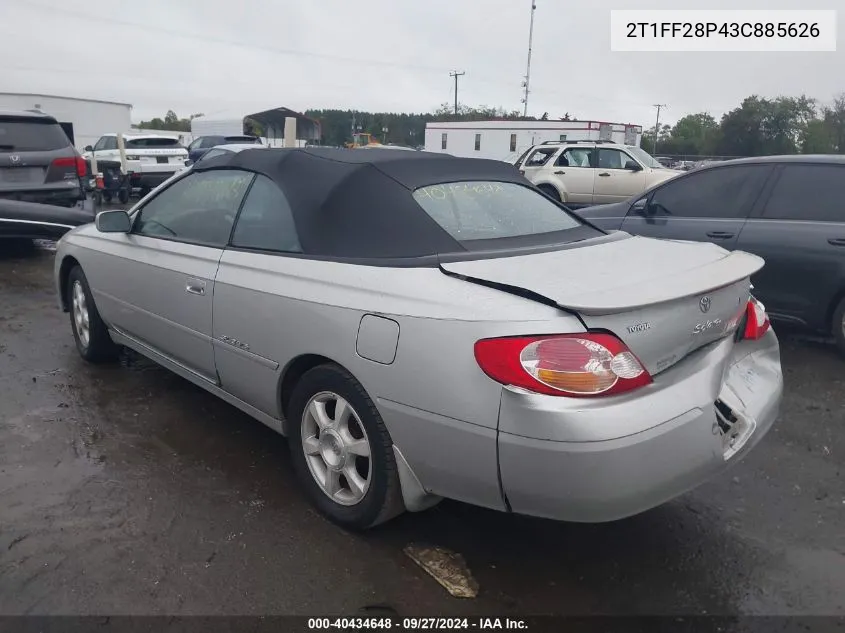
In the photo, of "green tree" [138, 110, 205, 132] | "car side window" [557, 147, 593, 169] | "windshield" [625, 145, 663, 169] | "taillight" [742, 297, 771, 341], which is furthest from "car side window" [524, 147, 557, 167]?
"green tree" [138, 110, 205, 132]

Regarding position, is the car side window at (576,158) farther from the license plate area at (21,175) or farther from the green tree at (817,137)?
the green tree at (817,137)

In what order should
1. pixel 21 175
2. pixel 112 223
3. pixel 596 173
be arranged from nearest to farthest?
1. pixel 112 223
2. pixel 21 175
3. pixel 596 173

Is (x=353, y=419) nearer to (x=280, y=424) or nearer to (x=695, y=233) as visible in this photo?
(x=280, y=424)

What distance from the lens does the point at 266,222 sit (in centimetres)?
330

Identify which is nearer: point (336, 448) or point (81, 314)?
point (336, 448)

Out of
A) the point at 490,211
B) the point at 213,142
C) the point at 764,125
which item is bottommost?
the point at 490,211

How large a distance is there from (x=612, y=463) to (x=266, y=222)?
1991 mm

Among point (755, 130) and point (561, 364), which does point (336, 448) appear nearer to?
point (561, 364)

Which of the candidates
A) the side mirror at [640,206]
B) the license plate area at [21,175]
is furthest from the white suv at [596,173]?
the license plate area at [21,175]

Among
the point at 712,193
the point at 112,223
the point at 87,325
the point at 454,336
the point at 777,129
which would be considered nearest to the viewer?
the point at 454,336

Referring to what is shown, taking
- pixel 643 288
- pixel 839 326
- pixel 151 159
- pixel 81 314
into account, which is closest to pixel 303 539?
pixel 643 288

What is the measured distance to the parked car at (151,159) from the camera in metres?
16.8

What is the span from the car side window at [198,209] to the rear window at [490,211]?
3.45 ft

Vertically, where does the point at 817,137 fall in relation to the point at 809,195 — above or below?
above
